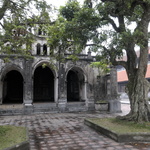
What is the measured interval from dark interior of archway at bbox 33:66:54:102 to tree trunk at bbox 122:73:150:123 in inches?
476

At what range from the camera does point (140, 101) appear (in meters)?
7.14

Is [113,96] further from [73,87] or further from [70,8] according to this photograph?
[70,8]

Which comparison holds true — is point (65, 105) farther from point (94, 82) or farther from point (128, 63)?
point (128, 63)

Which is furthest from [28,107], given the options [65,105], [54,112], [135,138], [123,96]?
[123,96]

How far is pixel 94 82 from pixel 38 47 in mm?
6267

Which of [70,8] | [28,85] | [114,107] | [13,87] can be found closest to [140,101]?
[70,8]

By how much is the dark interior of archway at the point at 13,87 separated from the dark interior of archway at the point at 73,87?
5441mm

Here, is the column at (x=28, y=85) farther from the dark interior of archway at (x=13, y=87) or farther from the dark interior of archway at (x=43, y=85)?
the dark interior of archway at (x=13, y=87)

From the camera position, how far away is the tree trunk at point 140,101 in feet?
22.9

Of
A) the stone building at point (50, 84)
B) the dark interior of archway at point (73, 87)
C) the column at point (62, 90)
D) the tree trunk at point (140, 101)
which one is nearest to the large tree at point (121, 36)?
the tree trunk at point (140, 101)

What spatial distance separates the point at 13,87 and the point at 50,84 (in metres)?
4.05

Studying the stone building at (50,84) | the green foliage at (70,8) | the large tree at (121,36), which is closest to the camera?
the large tree at (121,36)

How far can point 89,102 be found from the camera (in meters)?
15.2

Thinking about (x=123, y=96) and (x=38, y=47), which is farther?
(x=123, y=96)
